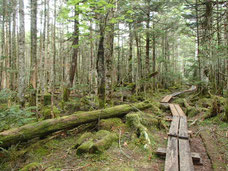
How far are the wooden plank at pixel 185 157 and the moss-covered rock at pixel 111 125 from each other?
2.39 m

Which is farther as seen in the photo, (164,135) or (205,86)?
(205,86)

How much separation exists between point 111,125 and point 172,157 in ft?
9.46

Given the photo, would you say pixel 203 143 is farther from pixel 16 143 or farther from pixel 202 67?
pixel 202 67

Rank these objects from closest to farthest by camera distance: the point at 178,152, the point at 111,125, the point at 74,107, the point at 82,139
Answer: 1. the point at 178,152
2. the point at 82,139
3. the point at 111,125
4. the point at 74,107

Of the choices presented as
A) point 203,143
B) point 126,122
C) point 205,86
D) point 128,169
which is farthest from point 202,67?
point 128,169

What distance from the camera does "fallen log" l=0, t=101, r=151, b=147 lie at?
176 inches

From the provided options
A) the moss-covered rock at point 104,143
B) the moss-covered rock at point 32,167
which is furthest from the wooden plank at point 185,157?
the moss-covered rock at point 32,167

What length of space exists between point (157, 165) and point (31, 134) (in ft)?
12.7

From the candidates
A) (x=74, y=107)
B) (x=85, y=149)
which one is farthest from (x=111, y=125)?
(x=74, y=107)

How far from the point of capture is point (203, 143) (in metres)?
5.63

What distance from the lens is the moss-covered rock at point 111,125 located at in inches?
245

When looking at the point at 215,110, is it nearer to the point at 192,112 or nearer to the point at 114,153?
the point at 192,112

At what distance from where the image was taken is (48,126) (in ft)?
16.9

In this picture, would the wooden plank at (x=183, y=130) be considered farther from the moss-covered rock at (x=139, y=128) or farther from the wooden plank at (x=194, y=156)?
the moss-covered rock at (x=139, y=128)
